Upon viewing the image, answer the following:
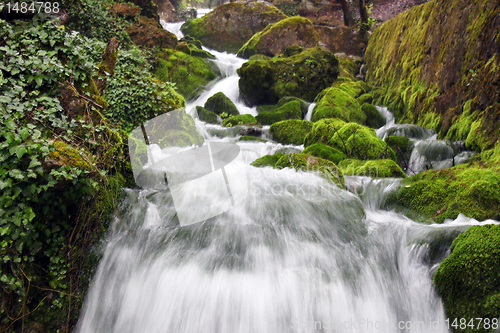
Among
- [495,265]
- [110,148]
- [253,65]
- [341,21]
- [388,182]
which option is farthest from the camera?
[341,21]

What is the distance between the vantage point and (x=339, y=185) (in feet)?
15.3

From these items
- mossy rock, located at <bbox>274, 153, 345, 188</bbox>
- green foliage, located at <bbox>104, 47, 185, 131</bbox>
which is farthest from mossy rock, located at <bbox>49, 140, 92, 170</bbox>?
mossy rock, located at <bbox>274, 153, 345, 188</bbox>

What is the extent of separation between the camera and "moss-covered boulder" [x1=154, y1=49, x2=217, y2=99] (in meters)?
12.3

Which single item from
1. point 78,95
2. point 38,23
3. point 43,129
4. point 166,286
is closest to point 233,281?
point 166,286

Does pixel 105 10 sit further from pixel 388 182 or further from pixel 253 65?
pixel 388 182

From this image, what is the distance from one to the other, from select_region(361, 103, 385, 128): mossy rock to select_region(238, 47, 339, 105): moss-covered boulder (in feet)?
10.4

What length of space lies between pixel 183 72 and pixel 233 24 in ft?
36.0

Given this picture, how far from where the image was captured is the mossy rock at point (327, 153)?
5.80m

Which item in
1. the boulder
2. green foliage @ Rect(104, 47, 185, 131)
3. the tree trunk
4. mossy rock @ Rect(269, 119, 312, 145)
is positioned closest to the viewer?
green foliage @ Rect(104, 47, 185, 131)

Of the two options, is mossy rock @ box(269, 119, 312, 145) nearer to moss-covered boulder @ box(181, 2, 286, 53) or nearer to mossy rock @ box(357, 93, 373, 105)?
mossy rock @ box(357, 93, 373, 105)

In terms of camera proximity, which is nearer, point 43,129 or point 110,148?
point 43,129

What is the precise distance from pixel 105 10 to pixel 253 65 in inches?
234

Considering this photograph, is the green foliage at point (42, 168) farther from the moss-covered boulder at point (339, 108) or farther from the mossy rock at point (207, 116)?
the moss-covered boulder at point (339, 108)

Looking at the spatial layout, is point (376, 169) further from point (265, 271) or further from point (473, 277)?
point (265, 271)
